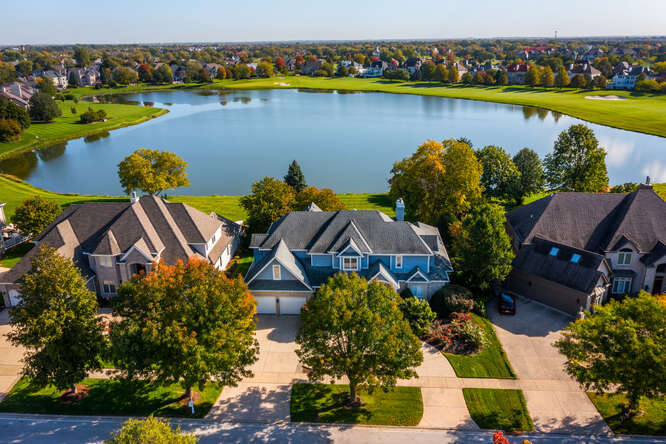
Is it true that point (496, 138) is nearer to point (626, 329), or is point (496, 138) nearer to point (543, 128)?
point (543, 128)

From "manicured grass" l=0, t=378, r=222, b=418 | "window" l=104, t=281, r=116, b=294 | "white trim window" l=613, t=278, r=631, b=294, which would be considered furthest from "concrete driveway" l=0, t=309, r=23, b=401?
"white trim window" l=613, t=278, r=631, b=294

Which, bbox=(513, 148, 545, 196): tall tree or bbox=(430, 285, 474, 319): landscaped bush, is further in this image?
bbox=(513, 148, 545, 196): tall tree

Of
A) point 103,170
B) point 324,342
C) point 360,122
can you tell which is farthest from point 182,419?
point 360,122

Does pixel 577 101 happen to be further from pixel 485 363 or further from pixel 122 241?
pixel 122 241

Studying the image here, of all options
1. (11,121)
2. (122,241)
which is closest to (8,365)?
(122,241)

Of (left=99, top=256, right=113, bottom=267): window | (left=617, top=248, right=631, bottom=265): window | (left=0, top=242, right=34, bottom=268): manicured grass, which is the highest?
(left=99, top=256, right=113, bottom=267): window

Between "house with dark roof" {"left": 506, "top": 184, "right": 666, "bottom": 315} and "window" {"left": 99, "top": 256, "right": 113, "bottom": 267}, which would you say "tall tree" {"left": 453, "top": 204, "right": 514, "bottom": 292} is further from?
"window" {"left": 99, "top": 256, "right": 113, "bottom": 267}

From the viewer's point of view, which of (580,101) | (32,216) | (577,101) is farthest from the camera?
(577,101)
